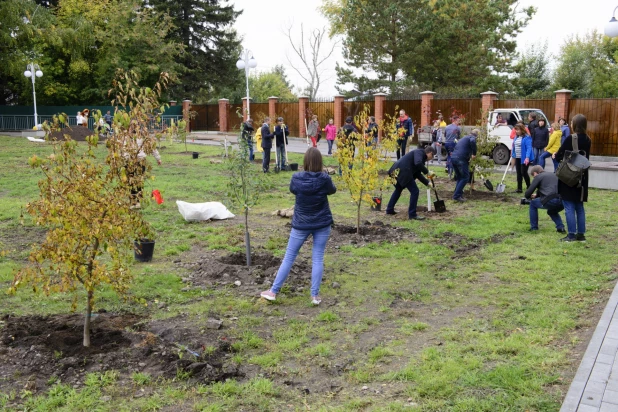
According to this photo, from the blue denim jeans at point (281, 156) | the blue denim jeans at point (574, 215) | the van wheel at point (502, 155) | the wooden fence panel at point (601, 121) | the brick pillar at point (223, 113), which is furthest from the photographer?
the brick pillar at point (223, 113)

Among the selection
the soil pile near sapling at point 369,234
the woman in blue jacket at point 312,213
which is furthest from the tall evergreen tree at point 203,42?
the woman in blue jacket at point 312,213

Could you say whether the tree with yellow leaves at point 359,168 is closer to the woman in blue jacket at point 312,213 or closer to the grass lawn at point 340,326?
the grass lawn at point 340,326

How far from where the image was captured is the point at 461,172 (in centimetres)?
1319

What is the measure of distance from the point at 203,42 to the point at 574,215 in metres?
42.5

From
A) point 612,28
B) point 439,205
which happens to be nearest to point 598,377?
point 439,205

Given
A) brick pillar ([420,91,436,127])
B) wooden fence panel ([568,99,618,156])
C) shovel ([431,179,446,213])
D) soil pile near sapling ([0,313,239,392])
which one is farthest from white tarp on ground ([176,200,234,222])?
brick pillar ([420,91,436,127])

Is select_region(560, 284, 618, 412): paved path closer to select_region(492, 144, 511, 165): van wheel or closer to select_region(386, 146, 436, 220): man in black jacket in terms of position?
select_region(386, 146, 436, 220): man in black jacket

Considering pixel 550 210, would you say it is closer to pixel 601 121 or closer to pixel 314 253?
pixel 314 253

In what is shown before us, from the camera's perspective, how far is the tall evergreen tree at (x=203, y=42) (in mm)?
45875

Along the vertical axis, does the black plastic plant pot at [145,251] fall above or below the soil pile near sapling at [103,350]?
above

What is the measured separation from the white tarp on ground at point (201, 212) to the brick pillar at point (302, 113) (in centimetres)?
2396

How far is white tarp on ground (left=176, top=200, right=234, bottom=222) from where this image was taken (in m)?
10.9

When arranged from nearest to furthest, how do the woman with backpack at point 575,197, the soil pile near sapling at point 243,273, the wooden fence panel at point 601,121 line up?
the soil pile near sapling at point 243,273, the woman with backpack at point 575,197, the wooden fence panel at point 601,121

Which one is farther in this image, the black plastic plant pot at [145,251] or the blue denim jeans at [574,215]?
the blue denim jeans at [574,215]
